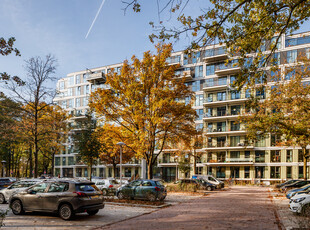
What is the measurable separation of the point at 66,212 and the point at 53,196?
0.87 metres

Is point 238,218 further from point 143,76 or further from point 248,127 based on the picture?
point 143,76

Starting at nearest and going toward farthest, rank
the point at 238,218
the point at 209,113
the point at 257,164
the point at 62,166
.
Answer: the point at 238,218, the point at 257,164, the point at 209,113, the point at 62,166

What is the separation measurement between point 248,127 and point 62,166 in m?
56.7

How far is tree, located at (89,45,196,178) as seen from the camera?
70.2ft

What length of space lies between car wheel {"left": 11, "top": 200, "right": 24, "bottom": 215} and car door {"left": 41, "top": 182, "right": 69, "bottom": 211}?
4.59ft

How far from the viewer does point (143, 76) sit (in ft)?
73.1

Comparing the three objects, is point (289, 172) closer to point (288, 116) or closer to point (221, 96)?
point (221, 96)

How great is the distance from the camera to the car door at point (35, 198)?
11.6 metres

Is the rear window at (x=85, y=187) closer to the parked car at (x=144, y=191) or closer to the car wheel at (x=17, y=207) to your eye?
the car wheel at (x=17, y=207)

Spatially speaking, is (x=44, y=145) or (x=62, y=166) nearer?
(x=44, y=145)

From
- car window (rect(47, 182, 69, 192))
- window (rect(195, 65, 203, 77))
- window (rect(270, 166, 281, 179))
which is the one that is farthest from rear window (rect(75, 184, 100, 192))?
window (rect(195, 65, 203, 77))

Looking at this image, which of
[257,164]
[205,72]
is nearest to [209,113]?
[205,72]

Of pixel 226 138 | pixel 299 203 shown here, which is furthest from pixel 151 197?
pixel 226 138

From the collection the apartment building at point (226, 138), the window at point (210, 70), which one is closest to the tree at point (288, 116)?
the apartment building at point (226, 138)
